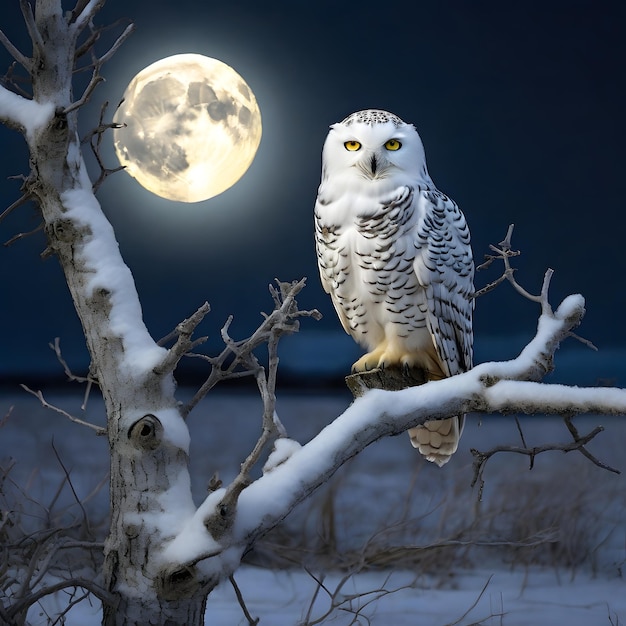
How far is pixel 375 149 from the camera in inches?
62.1

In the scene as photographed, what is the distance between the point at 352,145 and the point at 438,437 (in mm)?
614

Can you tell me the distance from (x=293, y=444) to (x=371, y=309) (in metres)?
0.39

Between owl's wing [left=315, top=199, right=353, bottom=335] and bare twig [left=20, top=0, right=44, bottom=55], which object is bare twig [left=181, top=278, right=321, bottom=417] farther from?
bare twig [left=20, top=0, right=44, bottom=55]

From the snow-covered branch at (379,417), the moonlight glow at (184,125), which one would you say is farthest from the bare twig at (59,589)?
the moonlight glow at (184,125)

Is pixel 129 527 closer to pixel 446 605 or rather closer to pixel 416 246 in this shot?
pixel 416 246

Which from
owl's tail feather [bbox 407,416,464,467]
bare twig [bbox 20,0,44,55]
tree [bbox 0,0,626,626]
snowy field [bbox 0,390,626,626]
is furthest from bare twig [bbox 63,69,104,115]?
snowy field [bbox 0,390,626,626]

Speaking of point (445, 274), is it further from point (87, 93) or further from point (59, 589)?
point (59, 589)

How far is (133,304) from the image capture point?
1396 mm

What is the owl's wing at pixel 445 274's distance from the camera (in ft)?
5.29

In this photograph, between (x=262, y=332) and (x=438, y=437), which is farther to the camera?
(x=438, y=437)

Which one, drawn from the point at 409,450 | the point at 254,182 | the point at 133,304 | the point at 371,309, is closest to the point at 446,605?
the point at 409,450

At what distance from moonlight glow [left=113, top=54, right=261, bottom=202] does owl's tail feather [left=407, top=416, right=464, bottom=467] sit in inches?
38.5

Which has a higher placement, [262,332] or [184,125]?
[184,125]

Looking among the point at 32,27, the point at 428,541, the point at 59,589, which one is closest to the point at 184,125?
Answer: the point at 32,27
